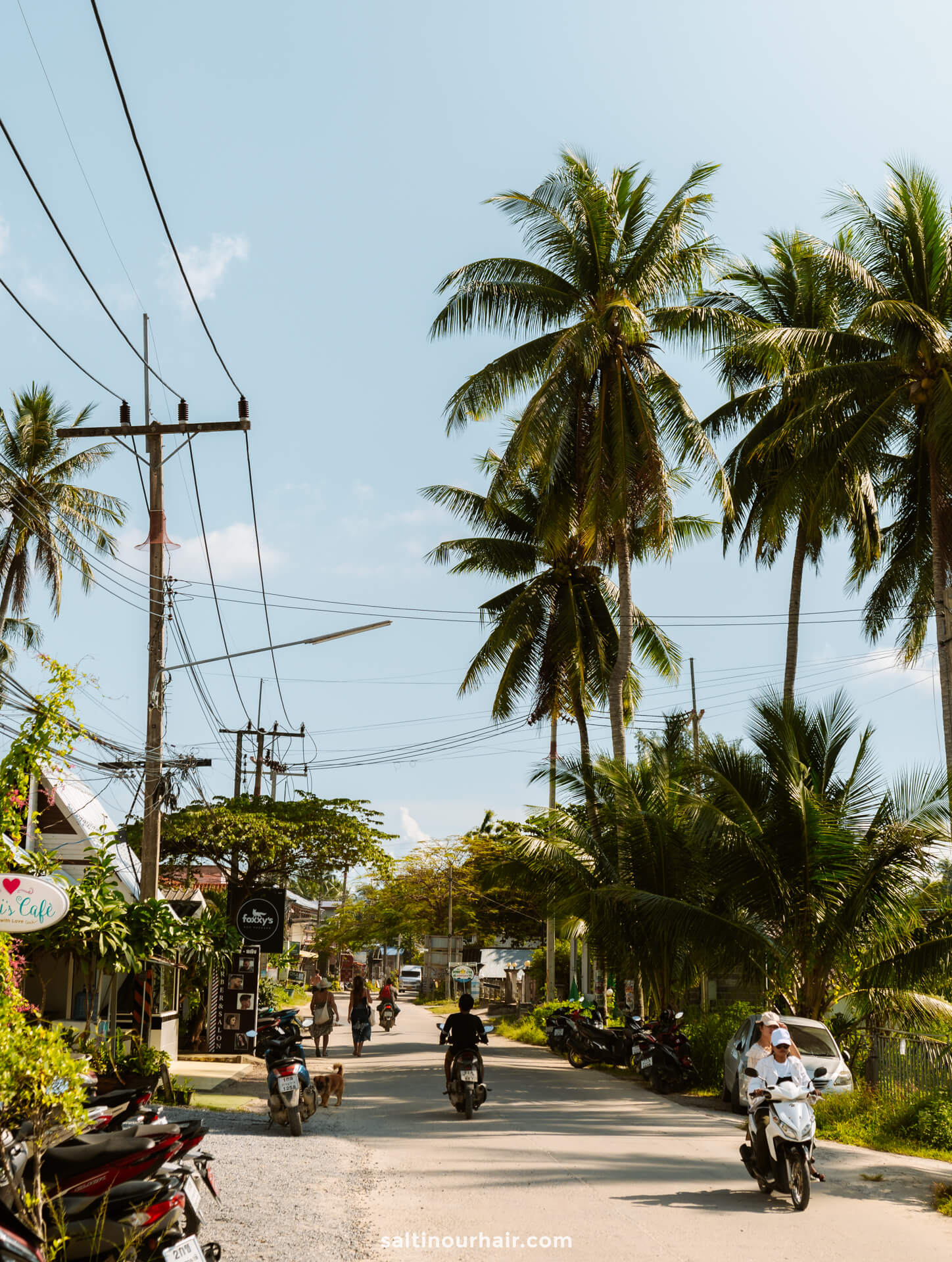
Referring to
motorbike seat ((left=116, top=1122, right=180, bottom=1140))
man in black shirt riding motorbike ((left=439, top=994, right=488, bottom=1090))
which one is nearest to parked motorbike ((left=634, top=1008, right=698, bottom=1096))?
man in black shirt riding motorbike ((left=439, top=994, right=488, bottom=1090))

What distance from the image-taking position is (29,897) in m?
7.28

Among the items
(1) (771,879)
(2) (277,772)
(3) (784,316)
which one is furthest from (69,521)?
(1) (771,879)

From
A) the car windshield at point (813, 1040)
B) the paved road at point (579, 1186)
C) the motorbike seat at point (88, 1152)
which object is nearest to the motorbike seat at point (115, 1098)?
the motorbike seat at point (88, 1152)

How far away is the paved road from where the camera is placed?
7398 millimetres

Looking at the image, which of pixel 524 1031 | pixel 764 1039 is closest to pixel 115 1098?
pixel 764 1039

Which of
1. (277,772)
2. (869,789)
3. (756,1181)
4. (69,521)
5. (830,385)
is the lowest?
(756,1181)

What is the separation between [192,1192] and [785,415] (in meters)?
20.3

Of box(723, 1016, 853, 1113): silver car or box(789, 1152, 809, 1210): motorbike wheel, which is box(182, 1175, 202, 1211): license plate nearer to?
box(789, 1152, 809, 1210): motorbike wheel

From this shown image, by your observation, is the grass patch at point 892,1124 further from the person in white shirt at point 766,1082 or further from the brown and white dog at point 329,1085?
the brown and white dog at point 329,1085

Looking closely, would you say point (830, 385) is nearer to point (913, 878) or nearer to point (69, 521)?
point (913, 878)

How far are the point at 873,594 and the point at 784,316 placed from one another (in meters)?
6.44

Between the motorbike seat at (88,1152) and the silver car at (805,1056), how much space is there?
10.3m

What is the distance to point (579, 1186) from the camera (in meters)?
9.25

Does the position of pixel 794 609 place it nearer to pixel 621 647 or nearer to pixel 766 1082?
pixel 621 647
